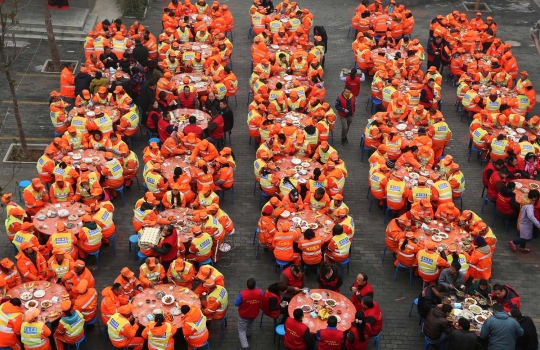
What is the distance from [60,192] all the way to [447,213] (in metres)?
9.78

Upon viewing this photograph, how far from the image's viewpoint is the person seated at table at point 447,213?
18.1 meters

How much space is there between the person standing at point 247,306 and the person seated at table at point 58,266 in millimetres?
3851

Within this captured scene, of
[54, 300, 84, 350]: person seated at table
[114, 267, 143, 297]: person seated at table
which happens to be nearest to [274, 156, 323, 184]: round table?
[114, 267, 143, 297]: person seated at table

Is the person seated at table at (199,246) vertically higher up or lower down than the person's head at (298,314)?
lower down

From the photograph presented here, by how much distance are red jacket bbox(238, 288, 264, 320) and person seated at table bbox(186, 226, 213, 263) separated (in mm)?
2011

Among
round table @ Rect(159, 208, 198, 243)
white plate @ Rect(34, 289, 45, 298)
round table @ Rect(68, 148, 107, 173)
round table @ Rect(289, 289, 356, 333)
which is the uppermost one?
round table @ Rect(68, 148, 107, 173)

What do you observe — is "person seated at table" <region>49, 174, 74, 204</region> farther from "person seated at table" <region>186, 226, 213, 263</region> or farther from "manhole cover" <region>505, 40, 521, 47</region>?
"manhole cover" <region>505, 40, 521, 47</region>

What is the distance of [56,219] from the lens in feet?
58.9

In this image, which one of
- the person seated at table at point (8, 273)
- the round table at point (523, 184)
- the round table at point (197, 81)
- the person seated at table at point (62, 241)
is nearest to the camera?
the person seated at table at point (8, 273)

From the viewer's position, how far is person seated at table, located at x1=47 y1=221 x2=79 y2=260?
1688cm

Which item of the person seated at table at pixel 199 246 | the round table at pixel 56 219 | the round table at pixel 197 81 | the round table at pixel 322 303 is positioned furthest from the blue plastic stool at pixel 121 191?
the round table at pixel 322 303

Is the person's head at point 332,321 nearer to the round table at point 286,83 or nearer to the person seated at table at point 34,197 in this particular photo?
the person seated at table at point 34,197

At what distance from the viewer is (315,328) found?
15305 mm

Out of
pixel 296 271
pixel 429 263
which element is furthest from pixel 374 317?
pixel 429 263
